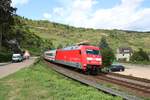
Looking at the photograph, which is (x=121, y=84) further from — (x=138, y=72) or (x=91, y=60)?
(x=138, y=72)

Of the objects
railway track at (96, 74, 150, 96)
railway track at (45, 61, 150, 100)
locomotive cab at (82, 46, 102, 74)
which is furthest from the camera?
locomotive cab at (82, 46, 102, 74)

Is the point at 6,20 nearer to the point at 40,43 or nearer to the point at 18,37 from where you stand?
the point at 18,37

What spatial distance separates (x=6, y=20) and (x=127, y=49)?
105 meters

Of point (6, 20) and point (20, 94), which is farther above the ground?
point (6, 20)

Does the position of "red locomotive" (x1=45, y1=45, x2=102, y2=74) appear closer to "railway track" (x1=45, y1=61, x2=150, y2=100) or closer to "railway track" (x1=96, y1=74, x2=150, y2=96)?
"railway track" (x1=45, y1=61, x2=150, y2=100)

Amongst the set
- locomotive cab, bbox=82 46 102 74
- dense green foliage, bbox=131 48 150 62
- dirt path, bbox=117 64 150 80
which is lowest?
dirt path, bbox=117 64 150 80

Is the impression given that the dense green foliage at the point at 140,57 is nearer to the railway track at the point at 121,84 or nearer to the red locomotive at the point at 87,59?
the red locomotive at the point at 87,59

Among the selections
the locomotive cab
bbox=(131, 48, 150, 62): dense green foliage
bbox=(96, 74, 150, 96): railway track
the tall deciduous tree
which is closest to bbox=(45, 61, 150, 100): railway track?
bbox=(96, 74, 150, 96): railway track

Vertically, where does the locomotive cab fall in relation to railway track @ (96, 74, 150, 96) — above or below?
above

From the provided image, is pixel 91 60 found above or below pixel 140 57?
above

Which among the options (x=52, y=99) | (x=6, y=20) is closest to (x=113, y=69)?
(x=6, y=20)

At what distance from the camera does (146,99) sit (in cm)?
1522

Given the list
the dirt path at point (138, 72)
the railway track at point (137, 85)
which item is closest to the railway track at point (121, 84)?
the railway track at point (137, 85)

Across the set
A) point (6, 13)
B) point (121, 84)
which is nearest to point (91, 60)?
point (121, 84)
